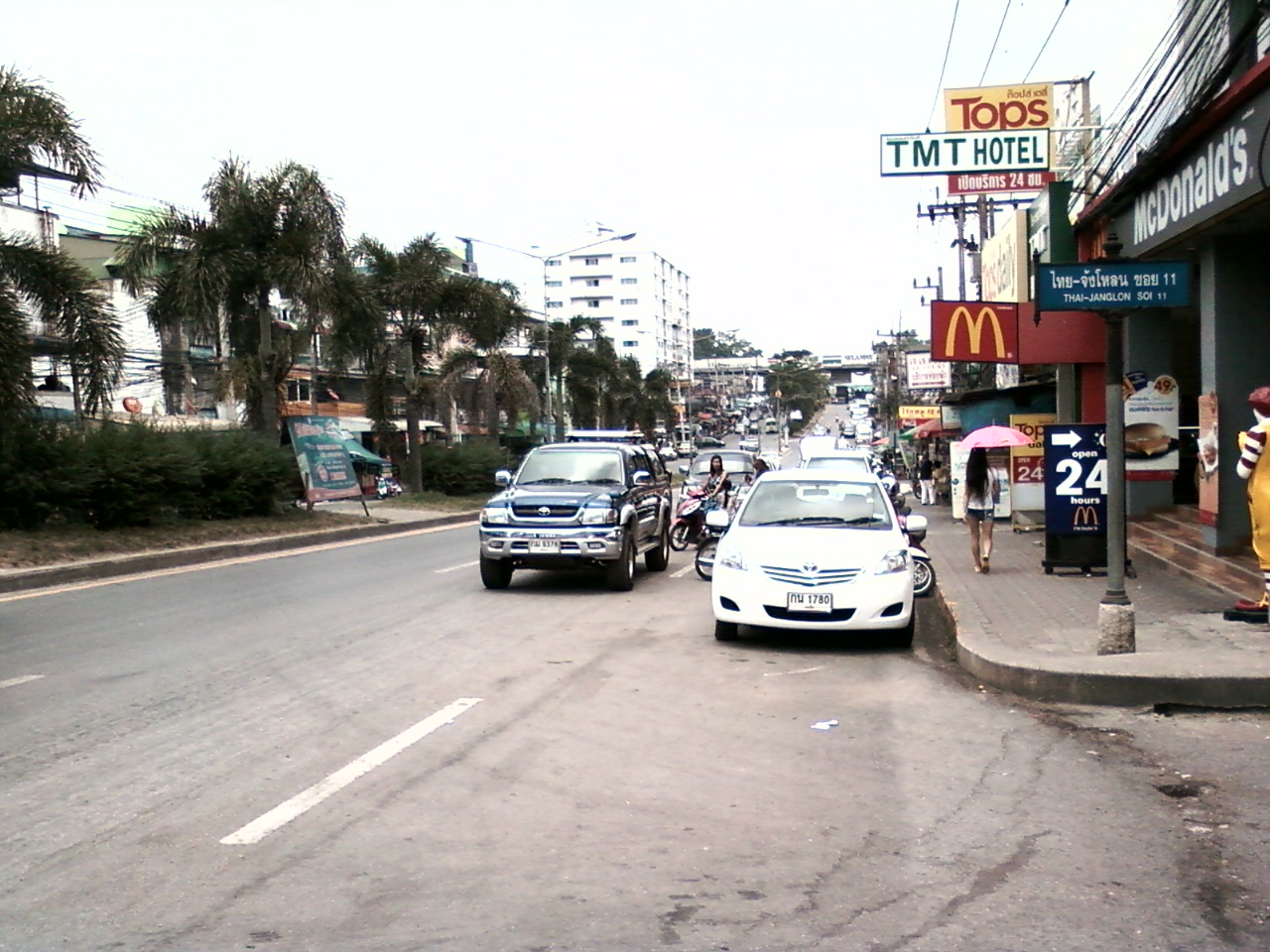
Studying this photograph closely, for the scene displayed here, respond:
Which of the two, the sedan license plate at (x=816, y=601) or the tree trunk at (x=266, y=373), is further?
the tree trunk at (x=266, y=373)

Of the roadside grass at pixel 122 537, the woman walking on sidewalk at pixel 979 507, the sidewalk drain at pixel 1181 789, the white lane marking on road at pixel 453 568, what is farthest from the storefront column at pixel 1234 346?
the roadside grass at pixel 122 537

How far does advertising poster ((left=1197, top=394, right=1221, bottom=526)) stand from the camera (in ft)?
48.4

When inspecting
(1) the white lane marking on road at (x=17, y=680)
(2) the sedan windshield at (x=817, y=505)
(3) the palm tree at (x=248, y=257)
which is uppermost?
(3) the palm tree at (x=248, y=257)

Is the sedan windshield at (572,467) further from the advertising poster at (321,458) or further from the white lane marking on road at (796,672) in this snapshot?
the advertising poster at (321,458)

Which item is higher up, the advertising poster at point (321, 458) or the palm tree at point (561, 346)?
the palm tree at point (561, 346)

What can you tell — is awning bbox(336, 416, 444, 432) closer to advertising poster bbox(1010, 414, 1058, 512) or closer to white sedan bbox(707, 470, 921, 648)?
advertising poster bbox(1010, 414, 1058, 512)

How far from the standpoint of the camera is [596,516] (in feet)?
50.7

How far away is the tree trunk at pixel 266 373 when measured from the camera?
28.6 m

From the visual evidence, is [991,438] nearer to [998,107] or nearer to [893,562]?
[893,562]

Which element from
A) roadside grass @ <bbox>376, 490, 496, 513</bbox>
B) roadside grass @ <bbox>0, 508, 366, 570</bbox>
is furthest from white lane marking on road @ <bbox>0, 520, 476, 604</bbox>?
roadside grass @ <bbox>376, 490, 496, 513</bbox>

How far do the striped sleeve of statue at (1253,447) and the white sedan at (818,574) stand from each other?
2786 millimetres

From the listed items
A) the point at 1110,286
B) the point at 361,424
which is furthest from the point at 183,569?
the point at 361,424

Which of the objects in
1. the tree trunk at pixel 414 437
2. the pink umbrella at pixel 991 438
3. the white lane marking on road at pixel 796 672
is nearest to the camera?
the white lane marking on road at pixel 796 672

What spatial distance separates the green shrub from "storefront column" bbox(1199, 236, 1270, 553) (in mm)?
32145
